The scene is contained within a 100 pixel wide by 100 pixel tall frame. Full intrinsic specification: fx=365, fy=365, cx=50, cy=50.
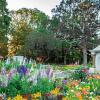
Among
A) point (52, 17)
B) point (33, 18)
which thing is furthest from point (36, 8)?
point (52, 17)

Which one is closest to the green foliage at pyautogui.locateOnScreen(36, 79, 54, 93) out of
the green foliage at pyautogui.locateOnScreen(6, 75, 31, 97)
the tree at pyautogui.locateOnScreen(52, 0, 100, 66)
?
the green foliage at pyautogui.locateOnScreen(6, 75, 31, 97)

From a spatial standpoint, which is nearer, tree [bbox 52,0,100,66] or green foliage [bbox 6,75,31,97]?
green foliage [bbox 6,75,31,97]

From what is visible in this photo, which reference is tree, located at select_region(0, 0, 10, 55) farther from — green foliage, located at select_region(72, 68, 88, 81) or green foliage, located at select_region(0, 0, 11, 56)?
green foliage, located at select_region(72, 68, 88, 81)

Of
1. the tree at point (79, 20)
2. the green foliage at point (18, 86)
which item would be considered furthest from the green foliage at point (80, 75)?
the tree at point (79, 20)

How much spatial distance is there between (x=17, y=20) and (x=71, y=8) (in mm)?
18848

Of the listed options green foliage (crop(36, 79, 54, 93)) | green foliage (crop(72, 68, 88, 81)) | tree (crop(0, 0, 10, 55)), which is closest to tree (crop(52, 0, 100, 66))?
tree (crop(0, 0, 10, 55))

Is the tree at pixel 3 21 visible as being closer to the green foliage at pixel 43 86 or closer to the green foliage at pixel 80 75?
the green foliage at pixel 80 75

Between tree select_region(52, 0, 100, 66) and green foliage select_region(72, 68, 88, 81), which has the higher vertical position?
tree select_region(52, 0, 100, 66)

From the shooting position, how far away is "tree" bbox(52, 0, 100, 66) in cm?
5681

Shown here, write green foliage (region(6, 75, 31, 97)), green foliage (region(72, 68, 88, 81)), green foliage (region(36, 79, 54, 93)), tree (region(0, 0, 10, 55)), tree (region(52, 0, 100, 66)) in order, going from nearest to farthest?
green foliage (region(6, 75, 31, 97)), green foliage (region(36, 79, 54, 93)), green foliage (region(72, 68, 88, 81)), tree (region(0, 0, 10, 55)), tree (region(52, 0, 100, 66))

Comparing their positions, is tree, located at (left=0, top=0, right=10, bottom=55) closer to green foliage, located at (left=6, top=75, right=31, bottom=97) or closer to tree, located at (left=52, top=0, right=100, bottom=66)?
tree, located at (left=52, top=0, right=100, bottom=66)

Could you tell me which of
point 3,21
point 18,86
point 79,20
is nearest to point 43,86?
point 18,86

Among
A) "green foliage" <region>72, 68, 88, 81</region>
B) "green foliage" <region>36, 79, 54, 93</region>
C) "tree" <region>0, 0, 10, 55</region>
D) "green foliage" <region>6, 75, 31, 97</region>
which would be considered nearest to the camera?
"green foliage" <region>6, 75, 31, 97</region>

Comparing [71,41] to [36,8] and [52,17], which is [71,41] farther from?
[36,8]
